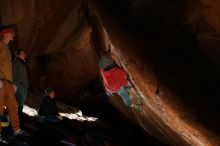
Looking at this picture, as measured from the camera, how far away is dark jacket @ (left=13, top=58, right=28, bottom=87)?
8.30 metres

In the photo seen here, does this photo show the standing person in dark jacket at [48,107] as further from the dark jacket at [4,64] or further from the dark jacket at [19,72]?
the dark jacket at [4,64]

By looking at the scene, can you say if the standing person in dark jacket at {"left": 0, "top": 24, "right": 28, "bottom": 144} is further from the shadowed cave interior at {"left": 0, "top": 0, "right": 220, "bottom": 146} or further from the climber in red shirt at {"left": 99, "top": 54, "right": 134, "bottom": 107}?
the shadowed cave interior at {"left": 0, "top": 0, "right": 220, "bottom": 146}

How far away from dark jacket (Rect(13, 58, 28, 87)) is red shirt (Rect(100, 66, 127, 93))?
1803 millimetres

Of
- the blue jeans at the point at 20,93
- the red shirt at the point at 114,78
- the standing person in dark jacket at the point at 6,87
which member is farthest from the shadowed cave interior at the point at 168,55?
the standing person in dark jacket at the point at 6,87

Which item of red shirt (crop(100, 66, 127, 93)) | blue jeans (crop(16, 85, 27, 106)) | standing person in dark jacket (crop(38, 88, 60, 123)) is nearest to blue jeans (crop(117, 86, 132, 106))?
red shirt (crop(100, 66, 127, 93))

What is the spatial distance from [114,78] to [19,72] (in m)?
2.13

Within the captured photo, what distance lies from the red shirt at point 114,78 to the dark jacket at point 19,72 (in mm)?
1803

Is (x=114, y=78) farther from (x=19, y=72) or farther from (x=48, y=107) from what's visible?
(x=19, y=72)

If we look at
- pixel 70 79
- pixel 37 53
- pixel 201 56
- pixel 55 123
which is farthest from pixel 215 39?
pixel 70 79

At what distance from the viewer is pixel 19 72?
Answer: 8352 millimetres

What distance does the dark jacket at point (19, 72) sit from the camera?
8.30 m

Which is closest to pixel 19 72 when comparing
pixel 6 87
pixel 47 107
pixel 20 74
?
pixel 20 74

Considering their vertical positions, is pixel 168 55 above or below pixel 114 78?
above

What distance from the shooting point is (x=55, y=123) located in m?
9.59
